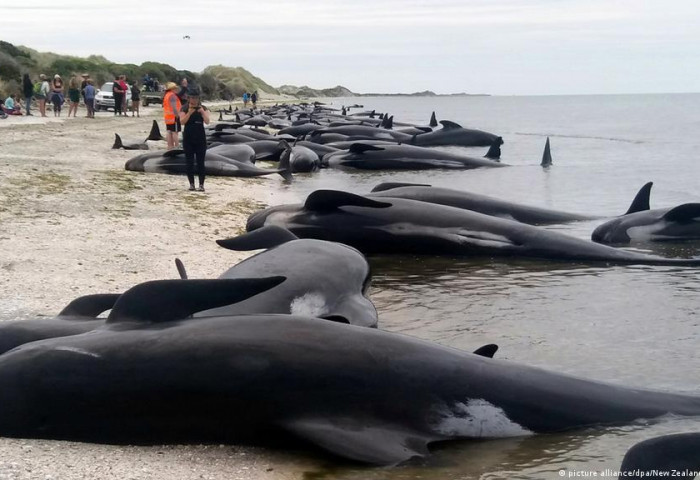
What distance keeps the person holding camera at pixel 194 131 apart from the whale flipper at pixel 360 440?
35.7ft

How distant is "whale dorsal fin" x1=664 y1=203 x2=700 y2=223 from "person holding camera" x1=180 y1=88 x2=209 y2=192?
7.57 meters

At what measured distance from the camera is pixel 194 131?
587 inches

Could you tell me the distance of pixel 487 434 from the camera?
4559 millimetres

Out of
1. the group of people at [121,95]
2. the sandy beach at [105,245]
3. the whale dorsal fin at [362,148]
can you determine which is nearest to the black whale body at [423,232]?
the sandy beach at [105,245]

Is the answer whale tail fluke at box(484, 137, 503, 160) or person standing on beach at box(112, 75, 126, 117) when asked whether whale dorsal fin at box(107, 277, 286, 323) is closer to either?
whale tail fluke at box(484, 137, 503, 160)

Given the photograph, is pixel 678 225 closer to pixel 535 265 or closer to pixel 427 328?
pixel 535 265

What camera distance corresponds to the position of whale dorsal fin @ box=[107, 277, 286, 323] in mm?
4438

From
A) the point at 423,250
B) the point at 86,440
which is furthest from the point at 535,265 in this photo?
the point at 86,440

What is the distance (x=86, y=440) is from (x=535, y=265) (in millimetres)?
6067

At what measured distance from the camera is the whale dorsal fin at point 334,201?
9.18 metres

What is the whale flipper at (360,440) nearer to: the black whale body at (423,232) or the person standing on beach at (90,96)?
the black whale body at (423,232)

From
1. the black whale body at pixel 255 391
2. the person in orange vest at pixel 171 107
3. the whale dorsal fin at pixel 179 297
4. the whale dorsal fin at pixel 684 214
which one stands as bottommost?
the black whale body at pixel 255 391

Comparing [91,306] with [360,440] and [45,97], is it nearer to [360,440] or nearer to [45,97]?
[360,440]

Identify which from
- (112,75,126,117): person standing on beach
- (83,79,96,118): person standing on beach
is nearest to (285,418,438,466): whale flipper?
(83,79,96,118): person standing on beach
